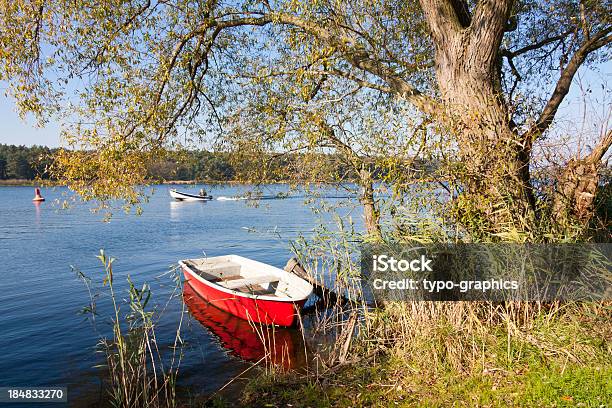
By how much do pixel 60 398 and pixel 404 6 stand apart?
10315 millimetres

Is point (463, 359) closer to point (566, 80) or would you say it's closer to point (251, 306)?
point (251, 306)

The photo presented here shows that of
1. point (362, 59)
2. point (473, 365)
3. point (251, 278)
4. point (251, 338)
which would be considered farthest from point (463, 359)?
point (251, 278)

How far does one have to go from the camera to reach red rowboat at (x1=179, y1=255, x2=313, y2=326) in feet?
32.4

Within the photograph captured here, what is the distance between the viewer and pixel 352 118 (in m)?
9.30

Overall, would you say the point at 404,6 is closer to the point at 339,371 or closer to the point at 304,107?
the point at 304,107

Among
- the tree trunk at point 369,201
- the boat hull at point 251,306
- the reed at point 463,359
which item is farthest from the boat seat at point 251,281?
the reed at point 463,359

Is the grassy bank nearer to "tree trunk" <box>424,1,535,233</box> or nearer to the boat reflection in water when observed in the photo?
"tree trunk" <box>424,1,535,233</box>

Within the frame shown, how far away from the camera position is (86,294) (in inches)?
564

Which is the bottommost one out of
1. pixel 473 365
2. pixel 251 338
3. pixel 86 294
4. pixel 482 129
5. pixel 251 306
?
pixel 86 294

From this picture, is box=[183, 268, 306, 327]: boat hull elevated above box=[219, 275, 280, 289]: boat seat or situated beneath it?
situated beneath

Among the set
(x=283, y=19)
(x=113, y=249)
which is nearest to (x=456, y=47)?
(x=283, y=19)

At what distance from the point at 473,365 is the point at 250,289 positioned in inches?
204

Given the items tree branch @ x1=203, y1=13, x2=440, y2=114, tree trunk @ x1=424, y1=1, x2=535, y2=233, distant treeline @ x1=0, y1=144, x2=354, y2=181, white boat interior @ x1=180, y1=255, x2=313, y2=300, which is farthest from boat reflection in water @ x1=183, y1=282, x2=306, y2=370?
tree branch @ x1=203, y1=13, x2=440, y2=114

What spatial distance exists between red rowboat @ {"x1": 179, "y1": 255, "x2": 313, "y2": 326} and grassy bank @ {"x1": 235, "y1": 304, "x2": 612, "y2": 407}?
209 cm
